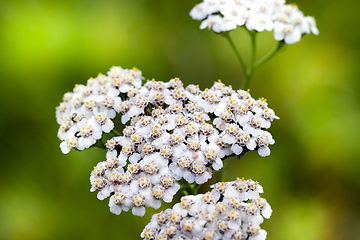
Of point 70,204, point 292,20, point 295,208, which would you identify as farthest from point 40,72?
point 295,208

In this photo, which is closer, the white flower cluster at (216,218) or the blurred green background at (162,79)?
the white flower cluster at (216,218)

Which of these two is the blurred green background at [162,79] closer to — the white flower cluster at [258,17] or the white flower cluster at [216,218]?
the white flower cluster at [258,17]

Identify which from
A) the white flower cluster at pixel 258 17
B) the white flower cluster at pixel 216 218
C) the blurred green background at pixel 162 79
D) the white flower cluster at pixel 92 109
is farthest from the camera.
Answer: the blurred green background at pixel 162 79

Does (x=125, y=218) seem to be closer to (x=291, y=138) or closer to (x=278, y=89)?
(x=291, y=138)

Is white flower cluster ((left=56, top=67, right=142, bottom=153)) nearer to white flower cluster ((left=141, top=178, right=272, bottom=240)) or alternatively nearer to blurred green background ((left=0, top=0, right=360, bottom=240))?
white flower cluster ((left=141, top=178, right=272, bottom=240))

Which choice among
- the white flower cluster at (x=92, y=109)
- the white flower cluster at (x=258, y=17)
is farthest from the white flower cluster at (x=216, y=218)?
the white flower cluster at (x=258, y=17)

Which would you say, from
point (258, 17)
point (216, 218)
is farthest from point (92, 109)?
Result: point (258, 17)

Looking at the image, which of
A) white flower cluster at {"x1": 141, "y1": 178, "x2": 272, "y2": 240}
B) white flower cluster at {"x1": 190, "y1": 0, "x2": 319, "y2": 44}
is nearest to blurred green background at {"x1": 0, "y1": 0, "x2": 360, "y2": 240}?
white flower cluster at {"x1": 190, "y1": 0, "x2": 319, "y2": 44}
